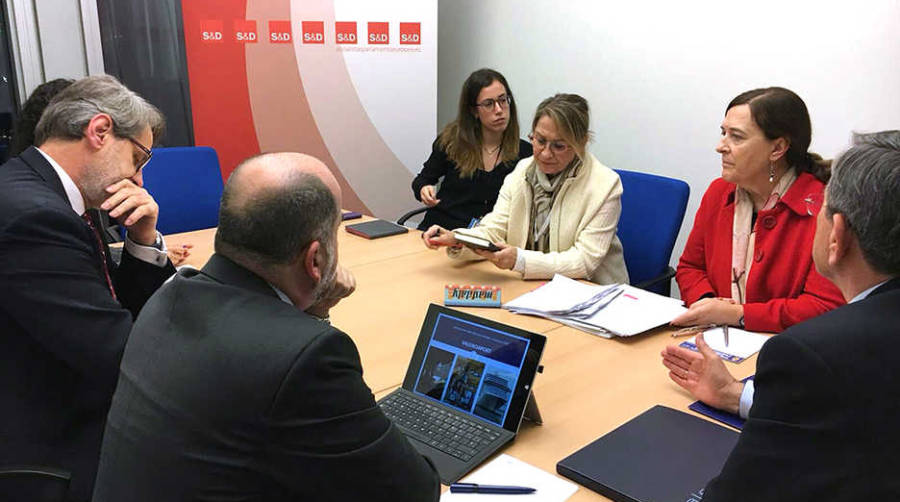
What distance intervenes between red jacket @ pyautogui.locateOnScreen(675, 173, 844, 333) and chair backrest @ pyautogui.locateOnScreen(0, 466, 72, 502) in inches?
68.7

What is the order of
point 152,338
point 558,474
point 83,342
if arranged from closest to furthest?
1. point 152,338
2. point 558,474
3. point 83,342

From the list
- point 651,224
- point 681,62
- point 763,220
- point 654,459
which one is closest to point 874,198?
point 654,459

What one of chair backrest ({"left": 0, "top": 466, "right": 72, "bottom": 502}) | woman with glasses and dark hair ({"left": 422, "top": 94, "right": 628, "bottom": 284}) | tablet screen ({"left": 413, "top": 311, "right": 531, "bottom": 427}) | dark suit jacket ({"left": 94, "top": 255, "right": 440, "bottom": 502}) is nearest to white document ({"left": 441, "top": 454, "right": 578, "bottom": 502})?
tablet screen ({"left": 413, "top": 311, "right": 531, "bottom": 427})

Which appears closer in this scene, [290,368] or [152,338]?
[290,368]

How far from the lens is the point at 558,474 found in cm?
135

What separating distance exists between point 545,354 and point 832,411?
945mm

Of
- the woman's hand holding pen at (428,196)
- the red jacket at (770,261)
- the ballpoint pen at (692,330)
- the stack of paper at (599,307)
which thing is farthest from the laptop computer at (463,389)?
the woman's hand holding pen at (428,196)

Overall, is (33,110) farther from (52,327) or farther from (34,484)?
(34,484)

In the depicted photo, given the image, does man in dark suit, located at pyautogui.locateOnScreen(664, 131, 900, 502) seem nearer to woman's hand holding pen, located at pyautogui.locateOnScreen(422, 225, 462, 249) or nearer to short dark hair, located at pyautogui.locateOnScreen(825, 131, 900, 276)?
short dark hair, located at pyautogui.locateOnScreen(825, 131, 900, 276)

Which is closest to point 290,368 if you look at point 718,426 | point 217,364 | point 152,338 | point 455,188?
point 217,364

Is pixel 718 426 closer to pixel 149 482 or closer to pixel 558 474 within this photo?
pixel 558 474

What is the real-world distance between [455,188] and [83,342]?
2.44 meters

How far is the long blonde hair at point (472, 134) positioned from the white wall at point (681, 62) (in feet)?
2.58

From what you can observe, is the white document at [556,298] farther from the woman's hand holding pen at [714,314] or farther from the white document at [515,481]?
the white document at [515,481]
